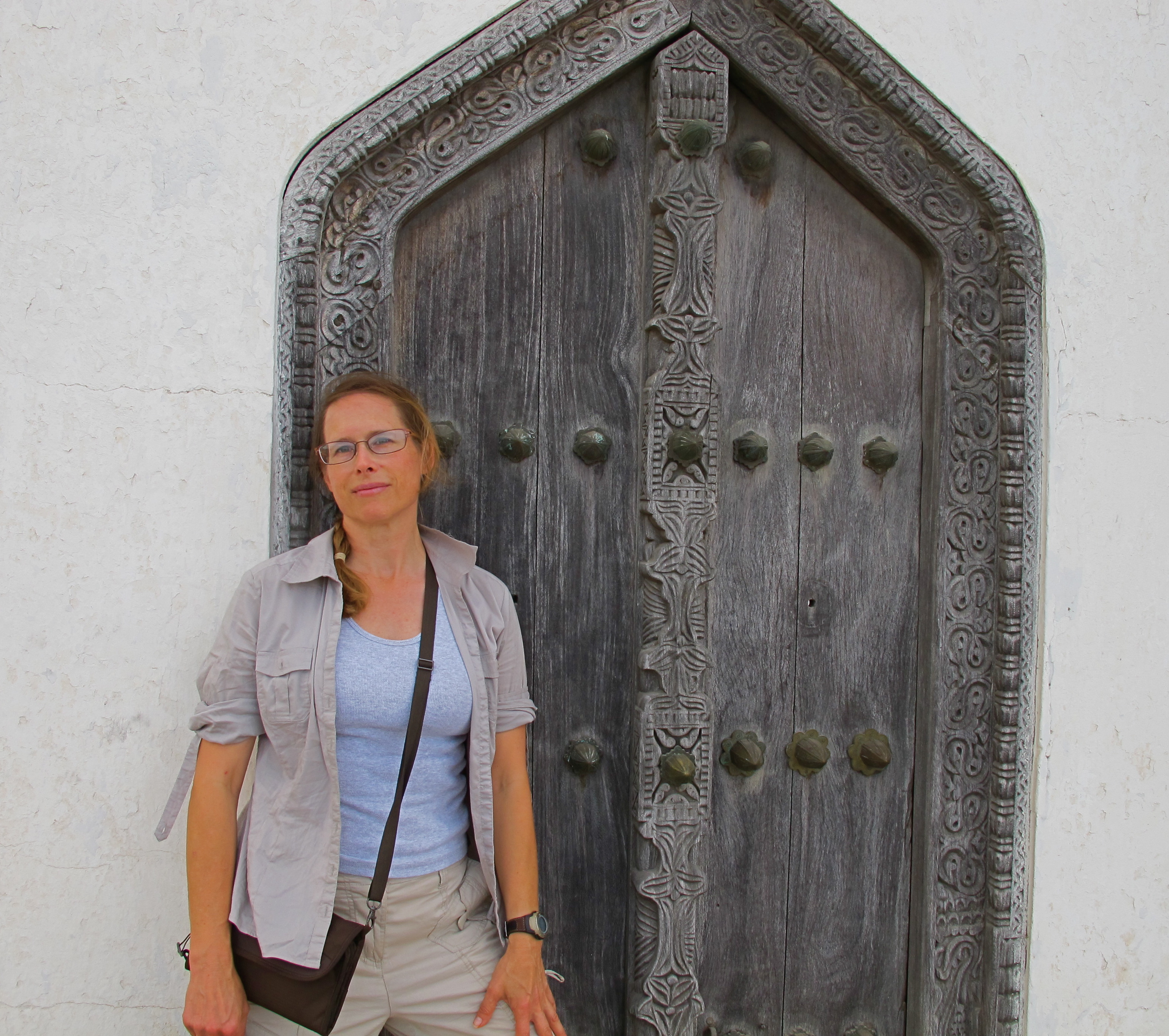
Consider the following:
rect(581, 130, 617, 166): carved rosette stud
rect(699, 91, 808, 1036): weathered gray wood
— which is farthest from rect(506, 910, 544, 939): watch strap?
rect(581, 130, 617, 166): carved rosette stud

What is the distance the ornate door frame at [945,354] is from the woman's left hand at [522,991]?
1.13ft

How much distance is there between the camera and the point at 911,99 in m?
1.45

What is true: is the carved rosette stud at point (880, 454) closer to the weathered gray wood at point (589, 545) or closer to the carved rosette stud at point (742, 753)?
the weathered gray wood at point (589, 545)

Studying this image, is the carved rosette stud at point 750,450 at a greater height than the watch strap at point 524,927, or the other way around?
the carved rosette stud at point 750,450

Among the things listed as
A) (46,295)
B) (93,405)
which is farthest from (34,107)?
(93,405)

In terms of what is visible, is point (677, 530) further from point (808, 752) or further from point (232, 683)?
point (232, 683)

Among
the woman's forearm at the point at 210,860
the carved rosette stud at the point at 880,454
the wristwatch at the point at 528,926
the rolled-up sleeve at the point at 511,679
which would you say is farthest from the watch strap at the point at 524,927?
the carved rosette stud at the point at 880,454

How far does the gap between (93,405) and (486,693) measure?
0.68 metres

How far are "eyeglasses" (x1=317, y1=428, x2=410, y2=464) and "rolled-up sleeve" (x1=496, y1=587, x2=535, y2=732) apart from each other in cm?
26

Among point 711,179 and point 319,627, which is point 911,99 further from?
point 319,627

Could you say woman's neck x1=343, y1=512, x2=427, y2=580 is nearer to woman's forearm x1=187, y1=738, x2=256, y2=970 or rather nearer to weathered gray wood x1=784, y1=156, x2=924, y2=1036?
woman's forearm x1=187, y1=738, x2=256, y2=970

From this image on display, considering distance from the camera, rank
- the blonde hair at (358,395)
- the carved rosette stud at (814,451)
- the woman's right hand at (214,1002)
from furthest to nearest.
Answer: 1. the carved rosette stud at (814,451)
2. the blonde hair at (358,395)
3. the woman's right hand at (214,1002)

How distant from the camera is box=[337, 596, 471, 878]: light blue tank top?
1.08 m

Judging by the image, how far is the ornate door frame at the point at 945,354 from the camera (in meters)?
1.41
